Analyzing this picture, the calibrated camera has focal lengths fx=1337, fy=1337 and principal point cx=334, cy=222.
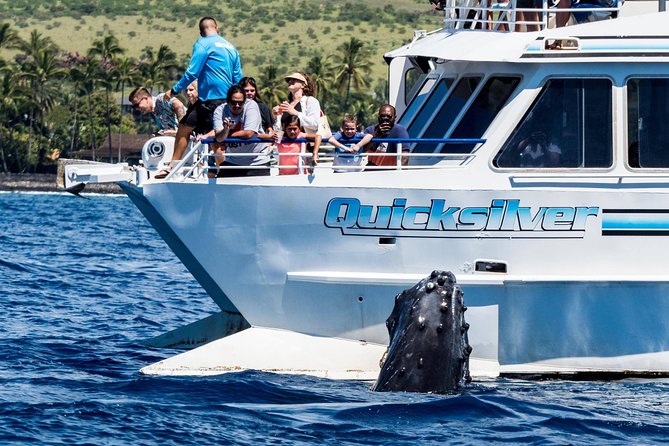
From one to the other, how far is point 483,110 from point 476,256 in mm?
1571

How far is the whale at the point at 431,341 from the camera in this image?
39.1 ft

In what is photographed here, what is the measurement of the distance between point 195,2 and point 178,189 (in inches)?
7239

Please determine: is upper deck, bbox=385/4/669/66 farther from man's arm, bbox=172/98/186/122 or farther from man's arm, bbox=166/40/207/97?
man's arm, bbox=172/98/186/122

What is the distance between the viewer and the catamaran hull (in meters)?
12.8

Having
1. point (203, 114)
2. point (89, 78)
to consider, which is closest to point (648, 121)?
point (203, 114)

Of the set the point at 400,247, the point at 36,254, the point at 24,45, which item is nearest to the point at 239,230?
the point at 400,247

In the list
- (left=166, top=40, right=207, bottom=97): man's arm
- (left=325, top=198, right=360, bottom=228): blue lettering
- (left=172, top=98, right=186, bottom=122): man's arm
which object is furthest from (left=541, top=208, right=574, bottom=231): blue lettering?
(left=172, top=98, right=186, bottom=122): man's arm

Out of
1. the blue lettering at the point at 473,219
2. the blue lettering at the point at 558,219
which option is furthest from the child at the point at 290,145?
the blue lettering at the point at 558,219

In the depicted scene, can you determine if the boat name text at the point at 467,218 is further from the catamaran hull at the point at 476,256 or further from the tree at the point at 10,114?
the tree at the point at 10,114

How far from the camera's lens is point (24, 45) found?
354ft

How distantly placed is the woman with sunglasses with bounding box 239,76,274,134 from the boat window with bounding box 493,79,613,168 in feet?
8.79

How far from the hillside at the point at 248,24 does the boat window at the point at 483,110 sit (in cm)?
13413

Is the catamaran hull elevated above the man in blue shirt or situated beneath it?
situated beneath

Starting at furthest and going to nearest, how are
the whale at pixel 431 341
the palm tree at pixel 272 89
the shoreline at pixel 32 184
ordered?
the palm tree at pixel 272 89, the shoreline at pixel 32 184, the whale at pixel 431 341
